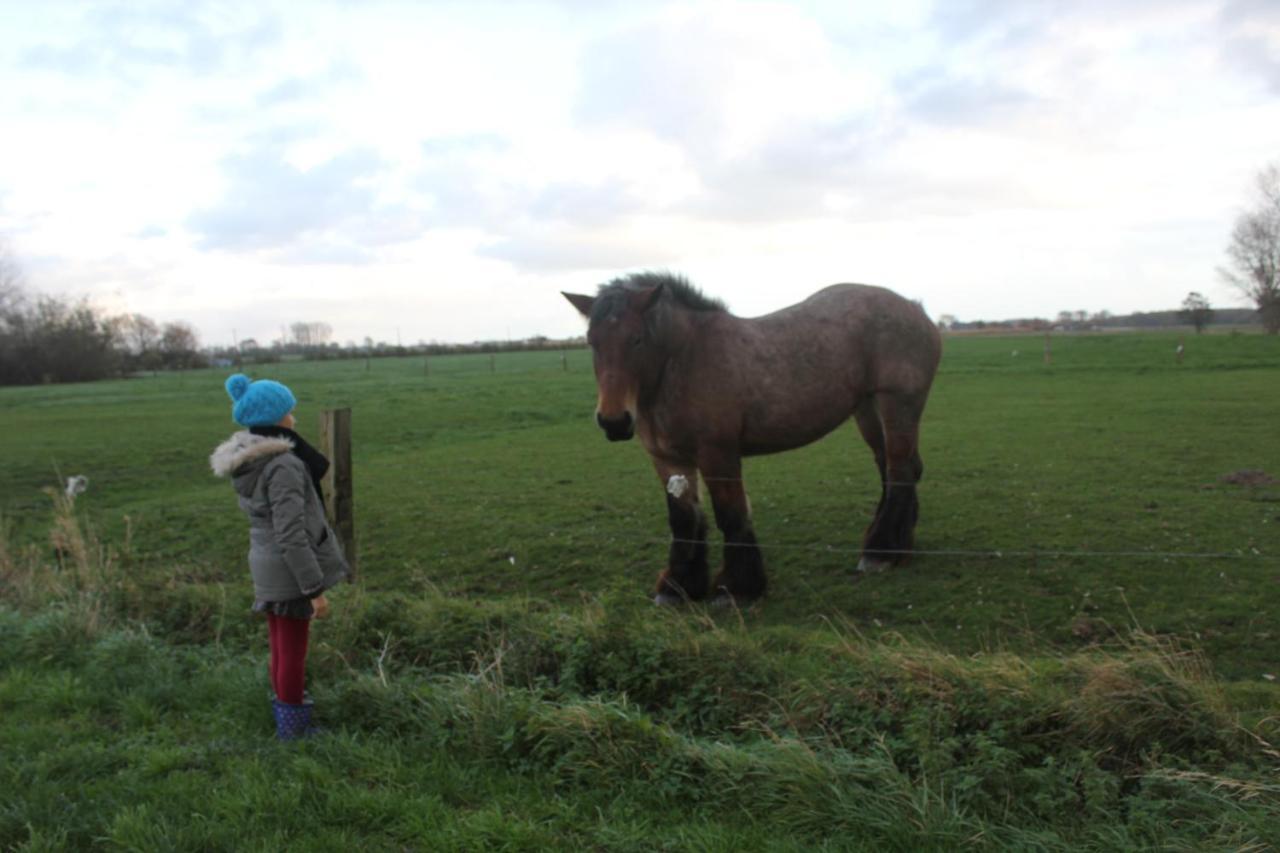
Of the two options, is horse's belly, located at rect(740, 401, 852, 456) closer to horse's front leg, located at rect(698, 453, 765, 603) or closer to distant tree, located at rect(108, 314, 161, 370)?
horse's front leg, located at rect(698, 453, 765, 603)

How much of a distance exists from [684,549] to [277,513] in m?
3.10

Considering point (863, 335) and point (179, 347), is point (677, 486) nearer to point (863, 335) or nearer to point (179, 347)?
→ point (863, 335)

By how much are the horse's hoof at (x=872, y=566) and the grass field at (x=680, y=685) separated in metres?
0.18

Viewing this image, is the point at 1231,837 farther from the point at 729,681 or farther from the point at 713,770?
the point at 729,681

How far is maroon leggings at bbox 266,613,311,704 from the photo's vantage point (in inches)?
164

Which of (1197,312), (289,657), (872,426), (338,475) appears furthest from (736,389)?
(1197,312)

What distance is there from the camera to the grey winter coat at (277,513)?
160 inches

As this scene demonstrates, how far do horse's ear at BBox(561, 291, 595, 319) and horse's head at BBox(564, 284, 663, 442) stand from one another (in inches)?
7.6

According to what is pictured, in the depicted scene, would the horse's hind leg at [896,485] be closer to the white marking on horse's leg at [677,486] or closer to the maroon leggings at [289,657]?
the white marking on horse's leg at [677,486]

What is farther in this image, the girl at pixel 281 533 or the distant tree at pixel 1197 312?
the distant tree at pixel 1197 312

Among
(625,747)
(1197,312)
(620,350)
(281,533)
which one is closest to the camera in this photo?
(625,747)

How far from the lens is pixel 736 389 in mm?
6375

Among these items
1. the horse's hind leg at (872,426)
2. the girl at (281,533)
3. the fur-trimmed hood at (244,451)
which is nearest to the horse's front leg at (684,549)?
the horse's hind leg at (872,426)

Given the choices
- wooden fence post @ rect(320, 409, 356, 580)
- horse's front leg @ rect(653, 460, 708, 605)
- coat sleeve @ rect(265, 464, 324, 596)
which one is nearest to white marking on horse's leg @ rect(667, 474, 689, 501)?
horse's front leg @ rect(653, 460, 708, 605)
